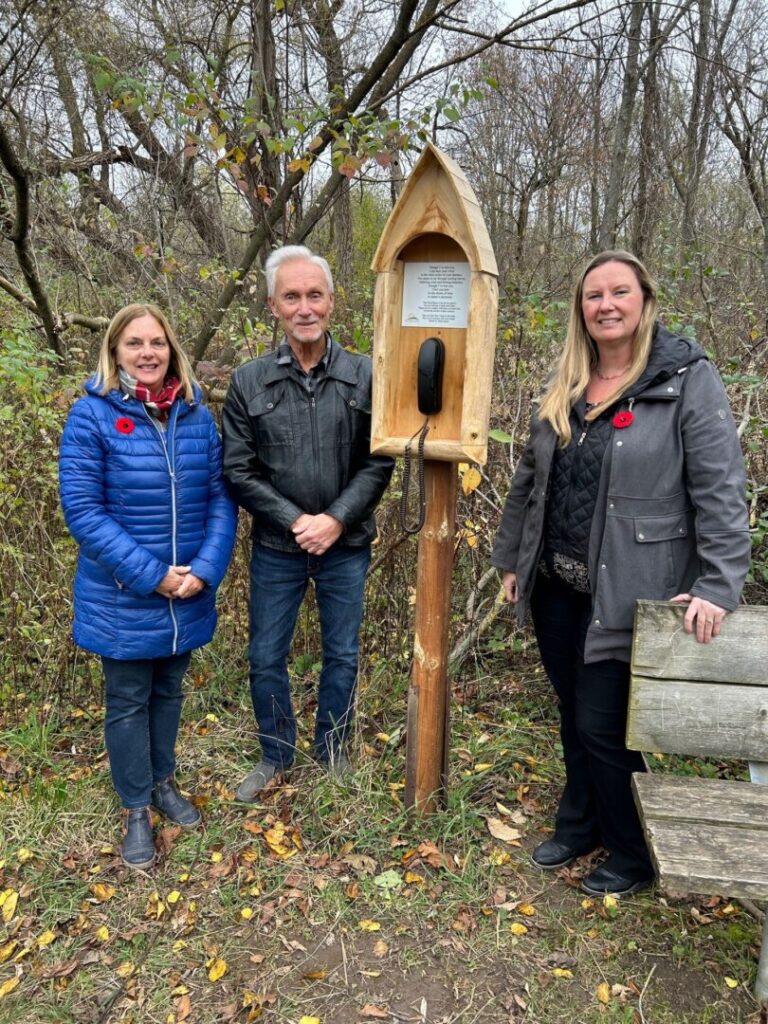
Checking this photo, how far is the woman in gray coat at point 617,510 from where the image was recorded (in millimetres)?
2227

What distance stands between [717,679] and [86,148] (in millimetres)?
5711

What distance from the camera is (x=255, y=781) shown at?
10.8 feet

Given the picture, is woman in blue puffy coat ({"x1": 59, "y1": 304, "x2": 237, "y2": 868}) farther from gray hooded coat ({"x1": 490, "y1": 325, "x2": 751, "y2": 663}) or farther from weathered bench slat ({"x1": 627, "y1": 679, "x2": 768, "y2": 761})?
weathered bench slat ({"x1": 627, "y1": 679, "x2": 768, "y2": 761})

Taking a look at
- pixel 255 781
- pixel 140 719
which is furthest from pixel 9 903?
pixel 255 781

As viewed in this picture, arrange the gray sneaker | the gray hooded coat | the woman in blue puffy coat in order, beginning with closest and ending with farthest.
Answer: the gray hooded coat → the woman in blue puffy coat → the gray sneaker

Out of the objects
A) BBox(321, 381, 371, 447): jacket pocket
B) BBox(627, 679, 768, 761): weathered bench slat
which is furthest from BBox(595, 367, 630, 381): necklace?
BBox(627, 679, 768, 761): weathered bench slat

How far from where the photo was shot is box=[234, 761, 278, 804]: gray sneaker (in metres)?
3.24

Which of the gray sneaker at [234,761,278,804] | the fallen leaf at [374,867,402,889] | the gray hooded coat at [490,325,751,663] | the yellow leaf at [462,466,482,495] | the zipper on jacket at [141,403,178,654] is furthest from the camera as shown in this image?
the gray sneaker at [234,761,278,804]

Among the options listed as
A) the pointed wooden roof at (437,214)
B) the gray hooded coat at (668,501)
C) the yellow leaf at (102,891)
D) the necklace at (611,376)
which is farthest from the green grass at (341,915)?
the pointed wooden roof at (437,214)

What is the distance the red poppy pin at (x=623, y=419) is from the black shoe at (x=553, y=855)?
168 centimetres

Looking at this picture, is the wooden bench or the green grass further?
the green grass

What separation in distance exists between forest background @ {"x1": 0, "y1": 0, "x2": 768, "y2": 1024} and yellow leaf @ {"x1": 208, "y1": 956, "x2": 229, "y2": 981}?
0.02 meters

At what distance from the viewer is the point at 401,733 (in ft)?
11.7

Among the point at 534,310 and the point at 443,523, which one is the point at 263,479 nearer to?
the point at 443,523
